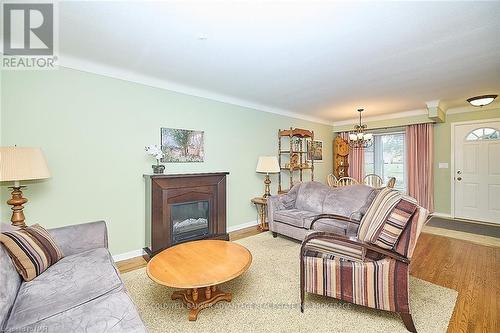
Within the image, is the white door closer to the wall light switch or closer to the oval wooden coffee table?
the wall light switch

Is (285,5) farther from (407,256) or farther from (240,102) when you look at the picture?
(240,102)

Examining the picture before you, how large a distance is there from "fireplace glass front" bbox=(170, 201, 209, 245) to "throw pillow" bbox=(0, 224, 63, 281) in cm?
144

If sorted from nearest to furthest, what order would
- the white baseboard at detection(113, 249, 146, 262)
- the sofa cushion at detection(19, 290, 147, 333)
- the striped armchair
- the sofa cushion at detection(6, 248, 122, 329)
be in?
1. the sofa cushion at detection(19, 290, 147, 333)
2. the sofa cushion at detection(6, 248, 122, 329)
3. the striped armchair
4. the white baseboard at detection(113, 249, 146, 262)

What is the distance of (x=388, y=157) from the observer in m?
6.17

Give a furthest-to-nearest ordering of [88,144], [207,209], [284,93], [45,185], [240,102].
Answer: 1. [240,102]
2. [284,93]
3. [207,209]
4. [88,144]
5. [45,185]

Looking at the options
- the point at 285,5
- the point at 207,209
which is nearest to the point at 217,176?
the point at 207,209

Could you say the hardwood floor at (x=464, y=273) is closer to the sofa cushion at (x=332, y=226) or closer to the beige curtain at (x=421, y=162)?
the sofa cushion at (x=332, y=226)

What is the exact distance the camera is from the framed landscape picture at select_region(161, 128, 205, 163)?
3.42 m

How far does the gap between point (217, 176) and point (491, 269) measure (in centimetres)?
358

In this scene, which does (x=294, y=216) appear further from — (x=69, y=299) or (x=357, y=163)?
(x=357, y=163)

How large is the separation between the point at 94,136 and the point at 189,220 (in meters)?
1.66

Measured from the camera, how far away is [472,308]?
196 cm

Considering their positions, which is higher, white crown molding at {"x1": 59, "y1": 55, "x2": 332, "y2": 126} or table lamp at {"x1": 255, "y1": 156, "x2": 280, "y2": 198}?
white crown molding at {"x1": 59, "y1": 55, "x2": 332, "y2": 126}

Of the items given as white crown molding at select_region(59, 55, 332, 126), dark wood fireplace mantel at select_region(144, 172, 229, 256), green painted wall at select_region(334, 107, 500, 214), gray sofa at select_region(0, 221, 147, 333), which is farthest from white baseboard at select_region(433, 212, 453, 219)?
gray sofa at select_region(0, 221, 147, 333)
